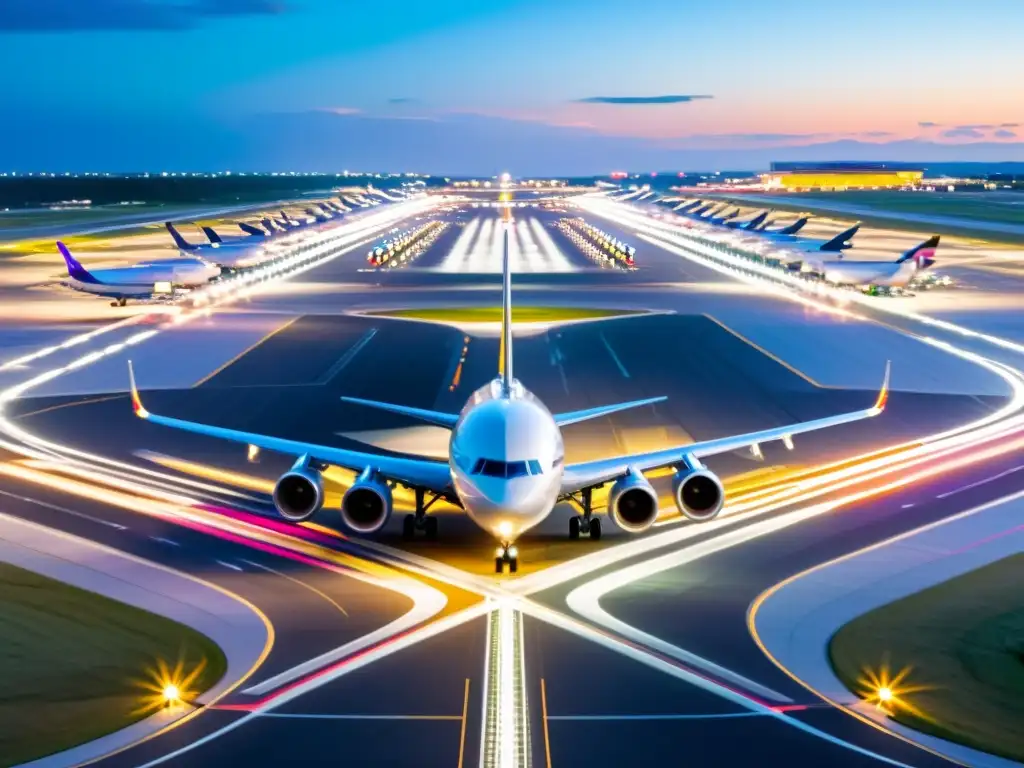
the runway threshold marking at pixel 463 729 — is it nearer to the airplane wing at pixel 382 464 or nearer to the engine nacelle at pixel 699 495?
the airplane wing at pixel 382 464

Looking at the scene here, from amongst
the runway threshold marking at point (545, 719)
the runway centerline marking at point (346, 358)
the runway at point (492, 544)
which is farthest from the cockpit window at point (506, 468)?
the runway centerline marking at point (346, 358)

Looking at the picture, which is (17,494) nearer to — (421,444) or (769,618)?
(421,444)

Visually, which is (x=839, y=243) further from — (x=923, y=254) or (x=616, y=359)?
(x=616, y=359)

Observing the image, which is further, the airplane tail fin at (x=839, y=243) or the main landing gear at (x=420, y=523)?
the airplane tail fin at (x=839, y=243)

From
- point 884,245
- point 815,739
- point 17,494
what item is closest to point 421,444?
point 17,494

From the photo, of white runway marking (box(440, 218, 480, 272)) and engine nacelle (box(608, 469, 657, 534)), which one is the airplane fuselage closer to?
engine nacelle (box(608, 469, 657, 534))

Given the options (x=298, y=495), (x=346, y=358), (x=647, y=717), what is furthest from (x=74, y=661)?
(x=346, y=358)
